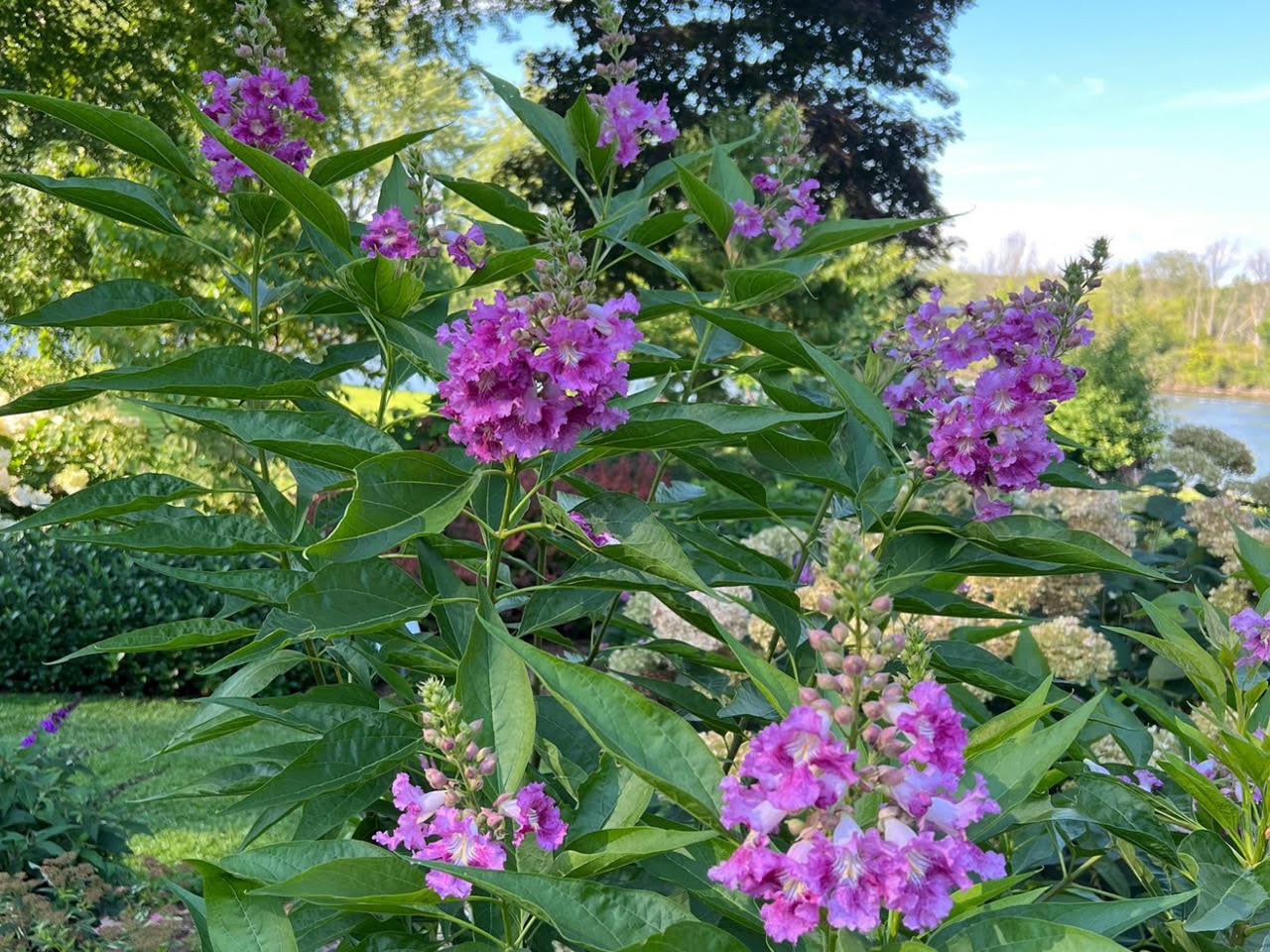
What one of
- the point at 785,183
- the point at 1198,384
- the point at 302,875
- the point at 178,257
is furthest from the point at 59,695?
the point at 1198,384

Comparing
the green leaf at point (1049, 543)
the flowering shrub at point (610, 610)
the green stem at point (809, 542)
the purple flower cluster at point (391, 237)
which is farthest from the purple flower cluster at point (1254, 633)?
the purple flower cluster at point (391, 237)

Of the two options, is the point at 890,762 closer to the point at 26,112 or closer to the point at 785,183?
the point at 785,183

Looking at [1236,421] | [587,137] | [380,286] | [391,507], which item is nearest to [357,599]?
[391,507]

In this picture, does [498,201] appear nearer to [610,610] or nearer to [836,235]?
[836,235]

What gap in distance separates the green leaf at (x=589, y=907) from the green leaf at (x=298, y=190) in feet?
2.14

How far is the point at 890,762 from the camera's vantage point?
798 millimetres

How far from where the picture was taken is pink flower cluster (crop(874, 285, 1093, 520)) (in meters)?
1.29

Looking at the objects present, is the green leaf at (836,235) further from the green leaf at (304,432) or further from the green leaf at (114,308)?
the green leaf at (114,308)

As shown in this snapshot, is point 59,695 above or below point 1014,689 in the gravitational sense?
below

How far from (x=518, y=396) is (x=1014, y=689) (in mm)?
672

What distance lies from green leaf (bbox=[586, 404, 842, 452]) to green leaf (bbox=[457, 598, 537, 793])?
215 millimetres

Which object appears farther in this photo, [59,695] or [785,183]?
[59,695]

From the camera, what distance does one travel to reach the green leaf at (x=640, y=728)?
76 cm

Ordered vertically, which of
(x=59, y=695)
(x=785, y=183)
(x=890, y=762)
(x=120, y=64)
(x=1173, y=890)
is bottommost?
(x=59, y=695)
